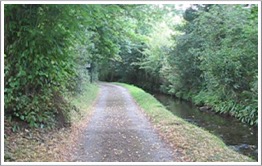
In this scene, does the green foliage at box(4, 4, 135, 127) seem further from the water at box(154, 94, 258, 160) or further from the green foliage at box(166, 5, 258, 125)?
the water at box(154, 94, 258, 160)

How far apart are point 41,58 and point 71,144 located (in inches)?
94.7

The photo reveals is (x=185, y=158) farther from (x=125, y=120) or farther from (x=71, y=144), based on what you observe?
(x=125, y=120)

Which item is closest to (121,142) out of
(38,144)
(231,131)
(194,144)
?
(194,144)

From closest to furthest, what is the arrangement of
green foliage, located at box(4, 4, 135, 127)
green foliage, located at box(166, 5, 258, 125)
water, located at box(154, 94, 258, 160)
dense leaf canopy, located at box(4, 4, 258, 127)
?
green foliage, located at box(4, 4, 135, 127)
dense leaf canopy, located at box(4, 4, 258, 127)
water, located at box(154, 94, 258, 160)
green foliage, located at box(166, 5, 258, 125)

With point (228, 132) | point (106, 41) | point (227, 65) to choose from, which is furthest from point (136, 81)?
point (106, 41)

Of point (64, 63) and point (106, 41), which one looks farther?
point (106, 41)

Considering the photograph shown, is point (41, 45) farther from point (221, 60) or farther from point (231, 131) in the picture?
point (221, 60)

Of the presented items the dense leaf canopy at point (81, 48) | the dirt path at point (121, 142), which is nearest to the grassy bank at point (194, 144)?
the dirt path at point (121, 142)

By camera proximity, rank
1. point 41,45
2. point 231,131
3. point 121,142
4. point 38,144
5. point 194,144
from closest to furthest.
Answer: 1. point 41,45
2. point 38,144
3. point 194,144
4. point 121,142
5. point 231,131

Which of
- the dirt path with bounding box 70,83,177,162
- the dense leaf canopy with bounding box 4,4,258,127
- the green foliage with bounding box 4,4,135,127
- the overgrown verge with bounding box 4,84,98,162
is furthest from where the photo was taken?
the dirt path with bounding box 70,83,177,162

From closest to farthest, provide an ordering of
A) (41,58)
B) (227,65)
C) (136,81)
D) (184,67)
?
(41,58) → (227,65) → (184,67) → (136,81)

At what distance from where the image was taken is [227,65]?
1791 cm

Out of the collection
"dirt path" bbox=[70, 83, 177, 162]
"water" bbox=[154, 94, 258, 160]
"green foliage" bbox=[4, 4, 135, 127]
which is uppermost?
"green foliage" bbox=[4, 4, 135, 127]

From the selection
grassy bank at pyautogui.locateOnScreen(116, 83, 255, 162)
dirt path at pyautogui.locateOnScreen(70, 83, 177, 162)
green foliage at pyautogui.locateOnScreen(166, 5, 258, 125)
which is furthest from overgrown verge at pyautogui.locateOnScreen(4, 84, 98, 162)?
green foliage at pyautogui.locateOnScreen(166, 5, 258, 125)
